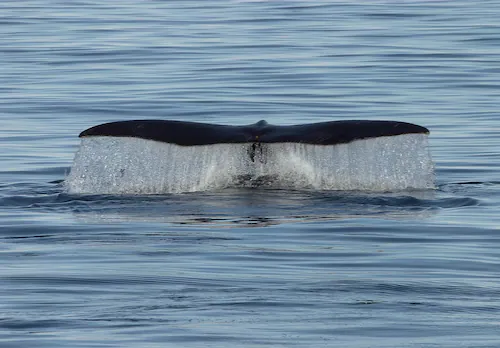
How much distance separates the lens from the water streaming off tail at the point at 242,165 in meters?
11.3

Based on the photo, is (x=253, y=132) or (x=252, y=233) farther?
(x=253, y=132)

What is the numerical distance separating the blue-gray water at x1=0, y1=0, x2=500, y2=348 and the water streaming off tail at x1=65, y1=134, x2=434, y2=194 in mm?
149

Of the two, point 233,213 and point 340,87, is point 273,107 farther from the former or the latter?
point 233,213

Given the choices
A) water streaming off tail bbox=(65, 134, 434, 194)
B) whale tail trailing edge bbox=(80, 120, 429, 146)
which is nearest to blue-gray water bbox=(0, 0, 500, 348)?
water streaming off tail bbox=(65, 134, 434, 194)

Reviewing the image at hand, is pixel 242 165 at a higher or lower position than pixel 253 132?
lower

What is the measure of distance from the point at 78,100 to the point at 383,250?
1096cm

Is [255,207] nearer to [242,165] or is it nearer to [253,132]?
[253,132]

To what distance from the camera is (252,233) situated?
10.2 meters

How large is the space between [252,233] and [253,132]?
1.37 meters

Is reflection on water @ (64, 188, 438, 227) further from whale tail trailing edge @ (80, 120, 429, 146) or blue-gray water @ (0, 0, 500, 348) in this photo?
whale tail trailing edge @ (80, 120, 429, 146)

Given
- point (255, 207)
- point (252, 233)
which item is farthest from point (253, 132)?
point (252, 233)

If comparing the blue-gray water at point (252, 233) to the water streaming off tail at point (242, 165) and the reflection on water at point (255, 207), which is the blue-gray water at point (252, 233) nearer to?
the reflection on water at point (255, 207)

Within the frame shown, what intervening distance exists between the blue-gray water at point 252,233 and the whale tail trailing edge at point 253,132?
0.48 m

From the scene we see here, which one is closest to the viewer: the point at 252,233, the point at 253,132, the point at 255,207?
the point at 252,233
